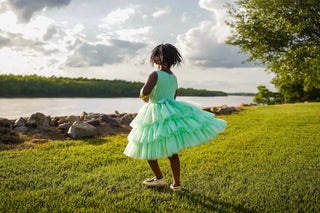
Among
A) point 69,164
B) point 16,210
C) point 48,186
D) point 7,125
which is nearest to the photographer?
point 16,210

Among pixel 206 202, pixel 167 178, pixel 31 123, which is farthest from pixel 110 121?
pixel 206 202

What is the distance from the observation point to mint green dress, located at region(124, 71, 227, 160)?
346 cm

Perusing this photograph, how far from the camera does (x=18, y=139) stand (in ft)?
23.9

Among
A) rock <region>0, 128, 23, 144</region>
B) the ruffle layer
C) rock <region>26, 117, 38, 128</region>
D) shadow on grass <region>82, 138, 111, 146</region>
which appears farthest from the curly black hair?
rock <region>26, 117, 38, 128</region>

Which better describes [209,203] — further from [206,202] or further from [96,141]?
[96,141]

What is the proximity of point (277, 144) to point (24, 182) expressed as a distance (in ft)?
20.6

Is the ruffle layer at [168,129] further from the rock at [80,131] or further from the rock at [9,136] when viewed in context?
the rock at [9,136]

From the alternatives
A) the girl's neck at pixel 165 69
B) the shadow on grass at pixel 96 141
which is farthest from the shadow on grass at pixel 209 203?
the shadow on grass at pixel 96 141

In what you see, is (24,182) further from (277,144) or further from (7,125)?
(277,144)

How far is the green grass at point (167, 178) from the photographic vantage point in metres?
3.47

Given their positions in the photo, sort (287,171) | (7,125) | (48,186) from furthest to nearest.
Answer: (7,125) → (287,171) → (48,186)

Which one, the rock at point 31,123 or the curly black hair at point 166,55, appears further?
the rock at point 31,123

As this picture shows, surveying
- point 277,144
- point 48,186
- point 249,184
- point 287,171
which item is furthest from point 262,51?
point 48,186

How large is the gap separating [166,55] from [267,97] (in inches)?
1310
